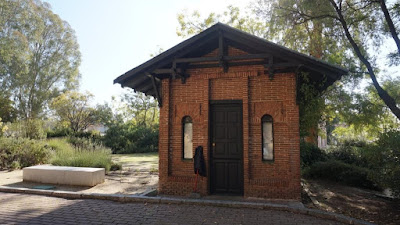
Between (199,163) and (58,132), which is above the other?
(58,132)

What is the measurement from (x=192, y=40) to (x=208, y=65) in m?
0.96

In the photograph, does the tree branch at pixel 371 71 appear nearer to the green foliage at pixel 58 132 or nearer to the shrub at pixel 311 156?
the shrub at pixel 311 156

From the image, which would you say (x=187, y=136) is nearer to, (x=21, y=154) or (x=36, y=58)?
(x=21, y=154)

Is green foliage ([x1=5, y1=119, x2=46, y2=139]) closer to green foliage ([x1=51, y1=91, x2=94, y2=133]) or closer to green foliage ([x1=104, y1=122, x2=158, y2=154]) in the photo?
green foliage ([x1=104, y1=122, x2=158, y2=154])

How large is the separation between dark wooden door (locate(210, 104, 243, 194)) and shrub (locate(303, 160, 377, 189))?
5.95 metres

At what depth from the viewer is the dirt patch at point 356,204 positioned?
6566mm

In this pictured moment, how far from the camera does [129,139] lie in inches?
1219

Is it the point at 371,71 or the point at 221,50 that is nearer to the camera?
the point at 221,50

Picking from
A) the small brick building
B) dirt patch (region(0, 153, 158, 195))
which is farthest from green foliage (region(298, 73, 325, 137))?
dirt patch (region(0, 153, 158, 195))

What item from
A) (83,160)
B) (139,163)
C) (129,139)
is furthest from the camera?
(129,139)

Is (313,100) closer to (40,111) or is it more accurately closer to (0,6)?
(0,6)

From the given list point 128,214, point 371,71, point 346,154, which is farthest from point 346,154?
point 128,214

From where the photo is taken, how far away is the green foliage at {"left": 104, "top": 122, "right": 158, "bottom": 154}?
29.7 m

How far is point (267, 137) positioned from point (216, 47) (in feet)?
10.2
